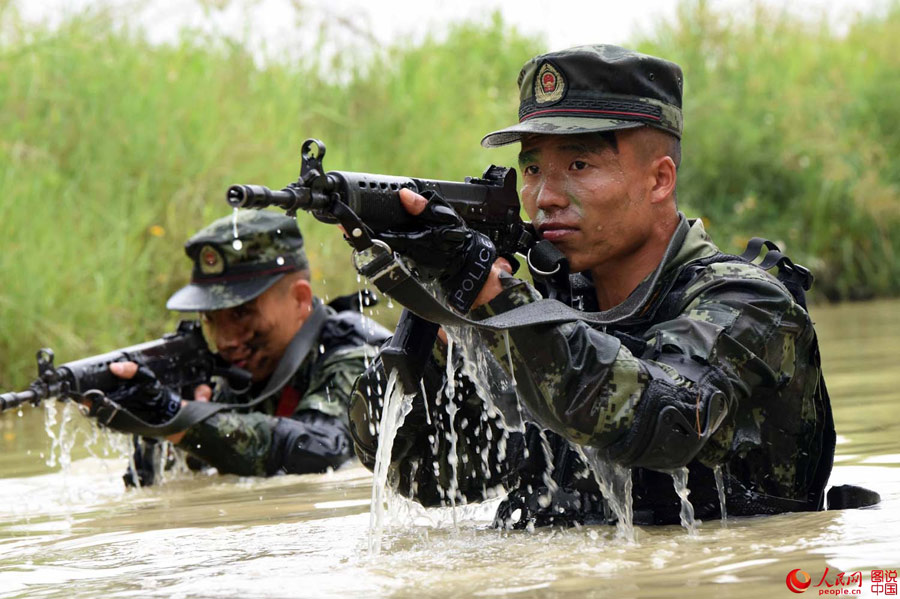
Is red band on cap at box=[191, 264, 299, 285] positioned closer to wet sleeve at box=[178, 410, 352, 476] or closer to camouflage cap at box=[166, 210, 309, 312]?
camouflage cap at box=[166, 210, 309, 312]

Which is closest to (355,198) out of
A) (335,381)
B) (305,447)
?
(305,447)

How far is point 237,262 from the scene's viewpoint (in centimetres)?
661

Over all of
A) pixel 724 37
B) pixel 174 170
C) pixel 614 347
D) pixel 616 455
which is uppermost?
pixel 724 37

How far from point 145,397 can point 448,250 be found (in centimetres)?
306

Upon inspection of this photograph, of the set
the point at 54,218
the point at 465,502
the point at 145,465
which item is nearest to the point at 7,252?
the point at 54,218

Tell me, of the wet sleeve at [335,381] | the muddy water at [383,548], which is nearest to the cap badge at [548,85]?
the muddy water at [383,548]

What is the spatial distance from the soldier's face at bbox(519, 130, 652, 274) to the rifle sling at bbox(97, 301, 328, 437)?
2.68 metres

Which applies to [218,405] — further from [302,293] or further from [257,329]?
[302,293]

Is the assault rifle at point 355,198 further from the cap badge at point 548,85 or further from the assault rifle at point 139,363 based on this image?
the assault rifle at point 139,363

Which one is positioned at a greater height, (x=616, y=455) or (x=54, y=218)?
(x=54, y=218)

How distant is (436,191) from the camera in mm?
3461

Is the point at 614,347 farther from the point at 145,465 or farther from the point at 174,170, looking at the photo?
the point at 174,170

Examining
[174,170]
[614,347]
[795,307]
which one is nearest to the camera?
[614,347]

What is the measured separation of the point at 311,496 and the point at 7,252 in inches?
177
